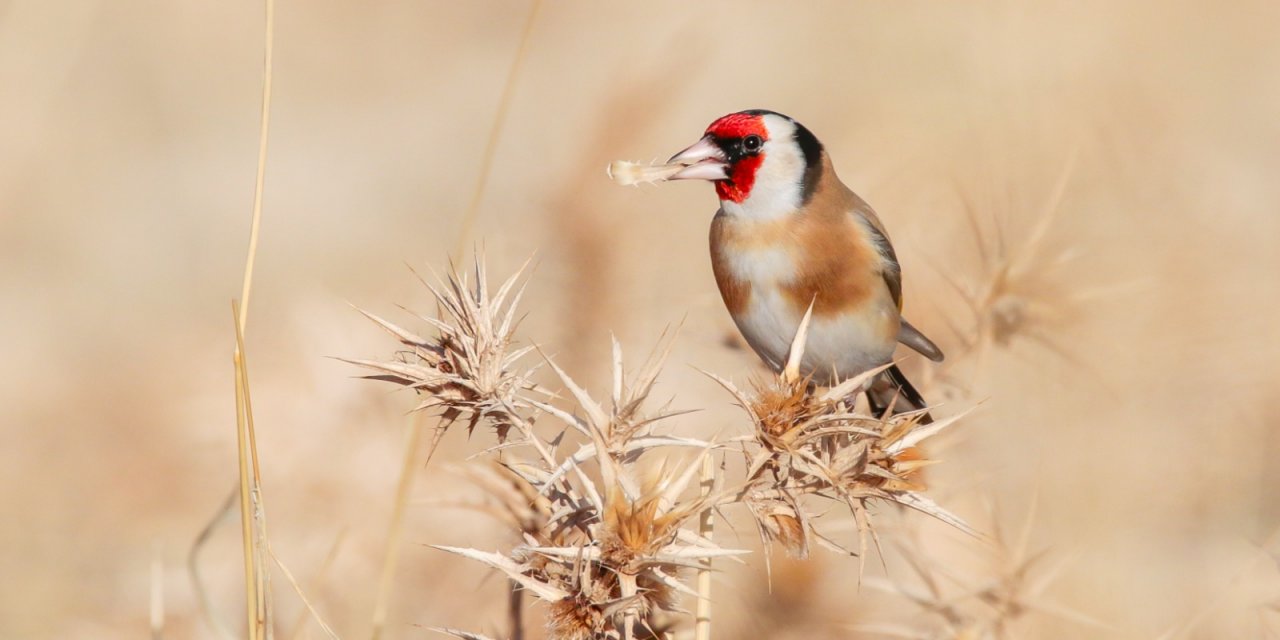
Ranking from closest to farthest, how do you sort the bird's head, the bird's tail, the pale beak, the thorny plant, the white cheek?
the thorny plant, the pale beak, the bird's head, the white cheek, the bird's tail

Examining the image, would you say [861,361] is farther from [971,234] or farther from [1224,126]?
[1224,126]

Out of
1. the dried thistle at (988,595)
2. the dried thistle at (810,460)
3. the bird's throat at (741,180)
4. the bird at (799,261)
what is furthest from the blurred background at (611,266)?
the bird's throat at (741,180)

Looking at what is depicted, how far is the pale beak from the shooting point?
217cm

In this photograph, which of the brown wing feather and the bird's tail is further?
the bird's tail

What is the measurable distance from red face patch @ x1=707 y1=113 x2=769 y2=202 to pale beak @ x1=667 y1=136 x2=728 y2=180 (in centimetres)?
2

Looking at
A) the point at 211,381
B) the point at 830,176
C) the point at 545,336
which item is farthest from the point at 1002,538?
the point at 211,381

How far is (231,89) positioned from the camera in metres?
9.00

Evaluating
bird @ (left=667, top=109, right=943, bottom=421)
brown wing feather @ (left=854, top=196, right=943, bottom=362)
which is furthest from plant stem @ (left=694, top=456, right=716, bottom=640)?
brown wing feather @ (left=854, top=196, right=943, bottom=362)

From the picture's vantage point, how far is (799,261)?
8.39ft

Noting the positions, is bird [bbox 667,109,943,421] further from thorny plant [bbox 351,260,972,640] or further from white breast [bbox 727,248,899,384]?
thorny plant [bbox 351,260,972,640]

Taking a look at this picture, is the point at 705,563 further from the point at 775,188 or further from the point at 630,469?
the point at 775,188

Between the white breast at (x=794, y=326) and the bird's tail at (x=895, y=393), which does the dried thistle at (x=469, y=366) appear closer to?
the white breast at (x=794, y=326)

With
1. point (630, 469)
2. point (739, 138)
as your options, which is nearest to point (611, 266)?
point (739, 138)

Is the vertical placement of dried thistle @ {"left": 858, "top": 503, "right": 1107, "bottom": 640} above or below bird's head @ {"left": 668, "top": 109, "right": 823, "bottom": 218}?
below
